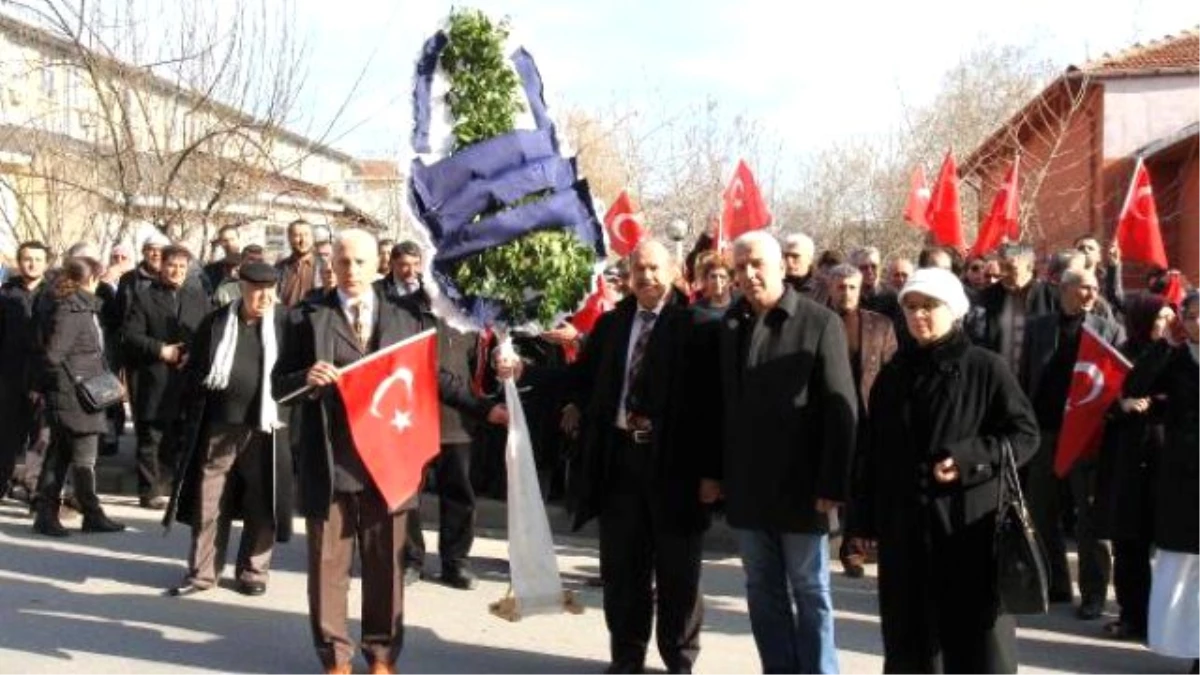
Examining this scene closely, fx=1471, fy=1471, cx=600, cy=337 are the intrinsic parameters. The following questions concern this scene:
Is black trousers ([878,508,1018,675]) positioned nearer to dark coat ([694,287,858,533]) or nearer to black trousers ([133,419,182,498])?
dark coat ([694,287,858,533])

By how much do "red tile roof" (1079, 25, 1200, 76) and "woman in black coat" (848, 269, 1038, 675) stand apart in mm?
26186

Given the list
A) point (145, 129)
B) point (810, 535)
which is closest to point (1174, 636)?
point (810, 535)

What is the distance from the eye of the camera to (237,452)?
8.91 m

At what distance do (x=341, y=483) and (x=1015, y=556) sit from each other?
300 centimetres

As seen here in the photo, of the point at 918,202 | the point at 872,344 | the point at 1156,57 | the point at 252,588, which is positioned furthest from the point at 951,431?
the point at 1156,57

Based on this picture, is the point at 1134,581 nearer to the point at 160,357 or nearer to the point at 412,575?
the point at 412,575

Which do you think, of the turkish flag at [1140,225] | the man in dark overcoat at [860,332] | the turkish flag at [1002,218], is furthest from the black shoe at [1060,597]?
the turkish flag at [1002,218]

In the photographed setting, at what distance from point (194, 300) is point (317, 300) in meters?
4.93

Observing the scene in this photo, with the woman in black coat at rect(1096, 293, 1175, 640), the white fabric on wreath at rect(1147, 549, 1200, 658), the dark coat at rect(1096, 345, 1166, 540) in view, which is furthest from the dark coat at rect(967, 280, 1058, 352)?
the white fabric on wreath at rect(1147, 549, 1200, 658)

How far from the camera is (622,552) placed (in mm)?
6867

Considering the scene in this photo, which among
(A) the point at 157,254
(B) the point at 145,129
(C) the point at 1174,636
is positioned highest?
(B) the point at 145,129

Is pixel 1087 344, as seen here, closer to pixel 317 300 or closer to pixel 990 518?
pixel 990 518

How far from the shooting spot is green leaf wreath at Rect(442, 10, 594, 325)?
7.58 metres

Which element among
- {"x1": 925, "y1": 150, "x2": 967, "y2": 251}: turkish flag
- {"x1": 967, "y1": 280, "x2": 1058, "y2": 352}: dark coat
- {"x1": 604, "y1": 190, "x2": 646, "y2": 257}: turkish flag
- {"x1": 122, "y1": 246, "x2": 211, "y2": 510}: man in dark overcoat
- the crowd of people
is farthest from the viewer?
{"x1": 604, "y1": 190, "x2": 646, "y2": 257}: turkish flag
